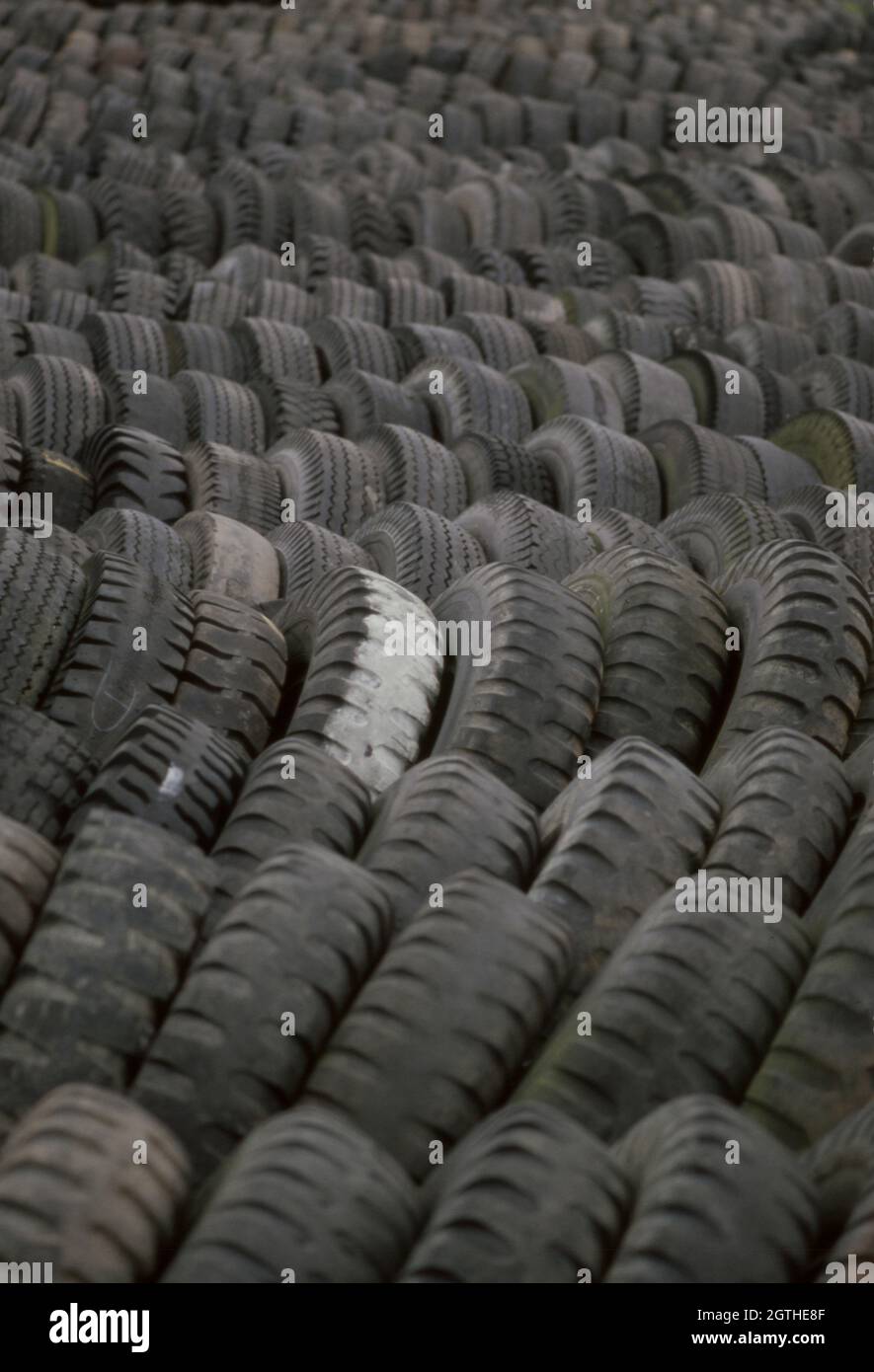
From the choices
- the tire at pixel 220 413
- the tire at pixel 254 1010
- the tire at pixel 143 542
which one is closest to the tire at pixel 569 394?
the tire at pixel 220 413

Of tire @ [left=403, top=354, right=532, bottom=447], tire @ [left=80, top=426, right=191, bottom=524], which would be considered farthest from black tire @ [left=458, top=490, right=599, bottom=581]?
tire @ [left=403, top=354, right=532, bottom=447]

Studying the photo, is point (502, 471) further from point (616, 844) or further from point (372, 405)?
point (616, 844)

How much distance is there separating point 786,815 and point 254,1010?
45.6 inches

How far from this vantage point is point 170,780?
127 inches

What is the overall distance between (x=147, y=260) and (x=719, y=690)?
4736mm

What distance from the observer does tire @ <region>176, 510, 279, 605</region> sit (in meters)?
4.50

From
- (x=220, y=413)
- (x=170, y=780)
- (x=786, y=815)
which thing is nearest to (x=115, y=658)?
(x=170, y=780)

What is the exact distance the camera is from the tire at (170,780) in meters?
3.18

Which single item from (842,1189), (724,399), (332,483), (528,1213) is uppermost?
(724,399)
